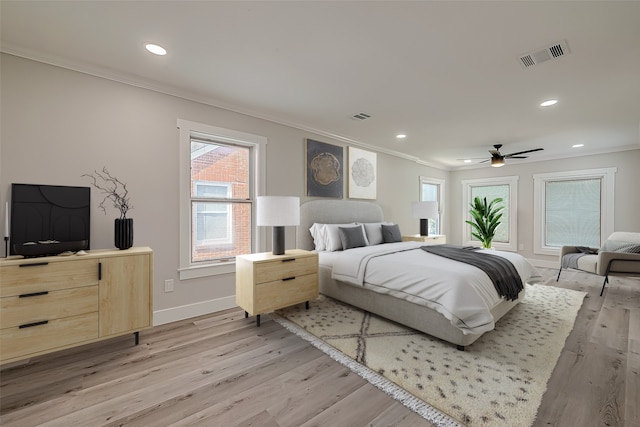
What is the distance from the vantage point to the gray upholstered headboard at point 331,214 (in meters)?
4.06

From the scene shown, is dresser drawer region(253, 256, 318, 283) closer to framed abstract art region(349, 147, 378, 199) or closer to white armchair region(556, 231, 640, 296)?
framed abstract art region(349, 147, 378, 199)

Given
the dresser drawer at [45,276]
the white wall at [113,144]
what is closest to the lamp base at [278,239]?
the white wall at [113,144]

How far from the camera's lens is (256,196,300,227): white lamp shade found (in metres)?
2.94

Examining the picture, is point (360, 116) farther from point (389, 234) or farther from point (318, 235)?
point (389, 234)

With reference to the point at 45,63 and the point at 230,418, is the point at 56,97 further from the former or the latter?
the point at 230,418

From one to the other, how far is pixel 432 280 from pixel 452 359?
62cm

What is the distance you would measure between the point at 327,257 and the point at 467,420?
2.24 m

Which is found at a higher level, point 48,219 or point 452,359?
point 48,219

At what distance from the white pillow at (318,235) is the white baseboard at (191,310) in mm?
1318

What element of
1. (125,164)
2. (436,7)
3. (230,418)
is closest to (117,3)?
(125,164)

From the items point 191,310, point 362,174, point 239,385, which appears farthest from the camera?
point 362,174

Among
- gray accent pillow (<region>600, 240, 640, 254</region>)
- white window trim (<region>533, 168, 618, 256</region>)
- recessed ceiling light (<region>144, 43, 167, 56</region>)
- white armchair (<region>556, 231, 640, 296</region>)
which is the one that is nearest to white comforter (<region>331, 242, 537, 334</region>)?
white armchair (<region>556, 231, 640, 296</region>)

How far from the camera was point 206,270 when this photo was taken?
317 centimetres

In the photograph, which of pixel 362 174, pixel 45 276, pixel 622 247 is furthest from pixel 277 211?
pixel 622 247
